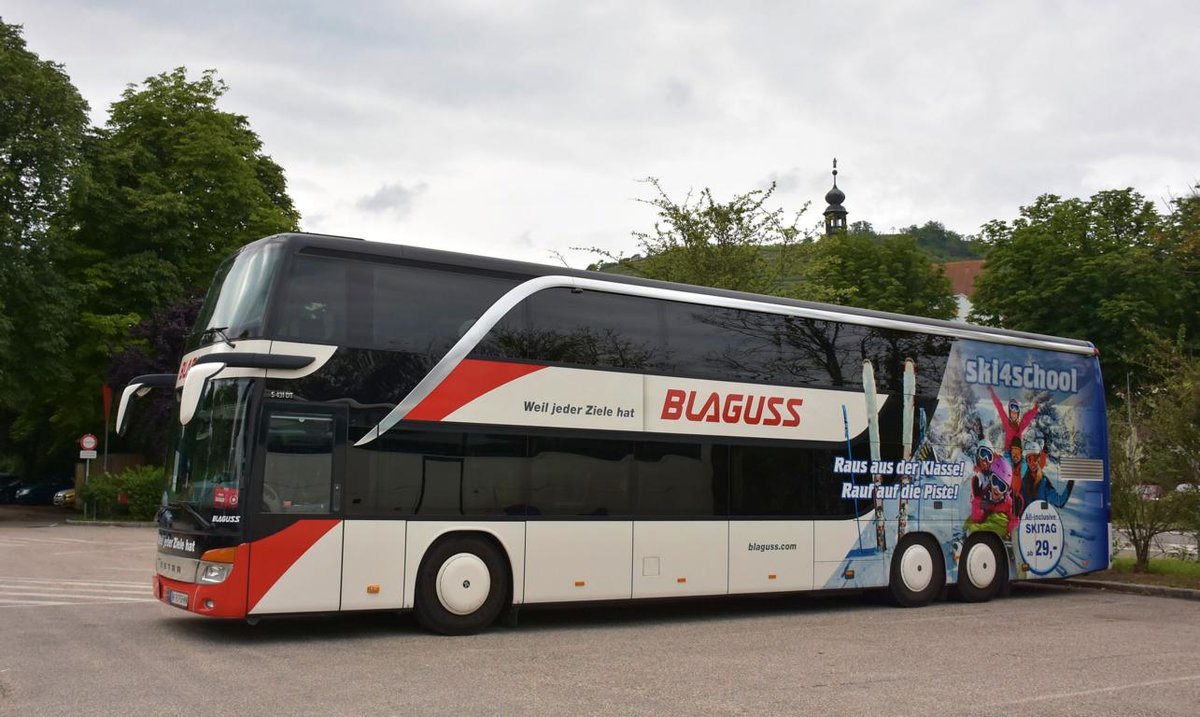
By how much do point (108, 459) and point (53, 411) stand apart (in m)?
4.21

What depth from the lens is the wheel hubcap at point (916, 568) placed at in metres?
16.3

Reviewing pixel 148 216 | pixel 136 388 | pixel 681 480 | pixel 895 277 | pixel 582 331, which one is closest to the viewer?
pixel 136 388

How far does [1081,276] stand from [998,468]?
117ft

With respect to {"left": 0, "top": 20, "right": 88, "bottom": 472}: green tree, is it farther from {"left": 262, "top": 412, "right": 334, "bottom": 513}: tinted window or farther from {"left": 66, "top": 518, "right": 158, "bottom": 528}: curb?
{"left": 262, "top": 412, "right": 334, "bottom": 513}: tinted window

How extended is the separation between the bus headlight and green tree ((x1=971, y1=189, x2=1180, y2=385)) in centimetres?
4092

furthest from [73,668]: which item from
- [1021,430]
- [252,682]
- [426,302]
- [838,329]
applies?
[1021,430]

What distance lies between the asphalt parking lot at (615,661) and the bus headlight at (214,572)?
621mm

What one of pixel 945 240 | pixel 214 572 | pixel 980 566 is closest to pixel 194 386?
pixel 214 572

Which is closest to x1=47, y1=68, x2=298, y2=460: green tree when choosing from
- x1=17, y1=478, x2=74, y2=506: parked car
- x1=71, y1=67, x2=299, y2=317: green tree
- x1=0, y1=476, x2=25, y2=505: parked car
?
x1=71, y1=67, x2=299, y2=317: green tree

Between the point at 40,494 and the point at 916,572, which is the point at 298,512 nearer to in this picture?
the point at 916,572

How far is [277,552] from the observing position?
1145 centimetres

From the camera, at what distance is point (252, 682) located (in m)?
9.30

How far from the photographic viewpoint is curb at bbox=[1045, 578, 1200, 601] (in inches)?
715

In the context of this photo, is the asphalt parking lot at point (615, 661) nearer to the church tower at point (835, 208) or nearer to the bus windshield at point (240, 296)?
the bus windshield at point (240, 296)
